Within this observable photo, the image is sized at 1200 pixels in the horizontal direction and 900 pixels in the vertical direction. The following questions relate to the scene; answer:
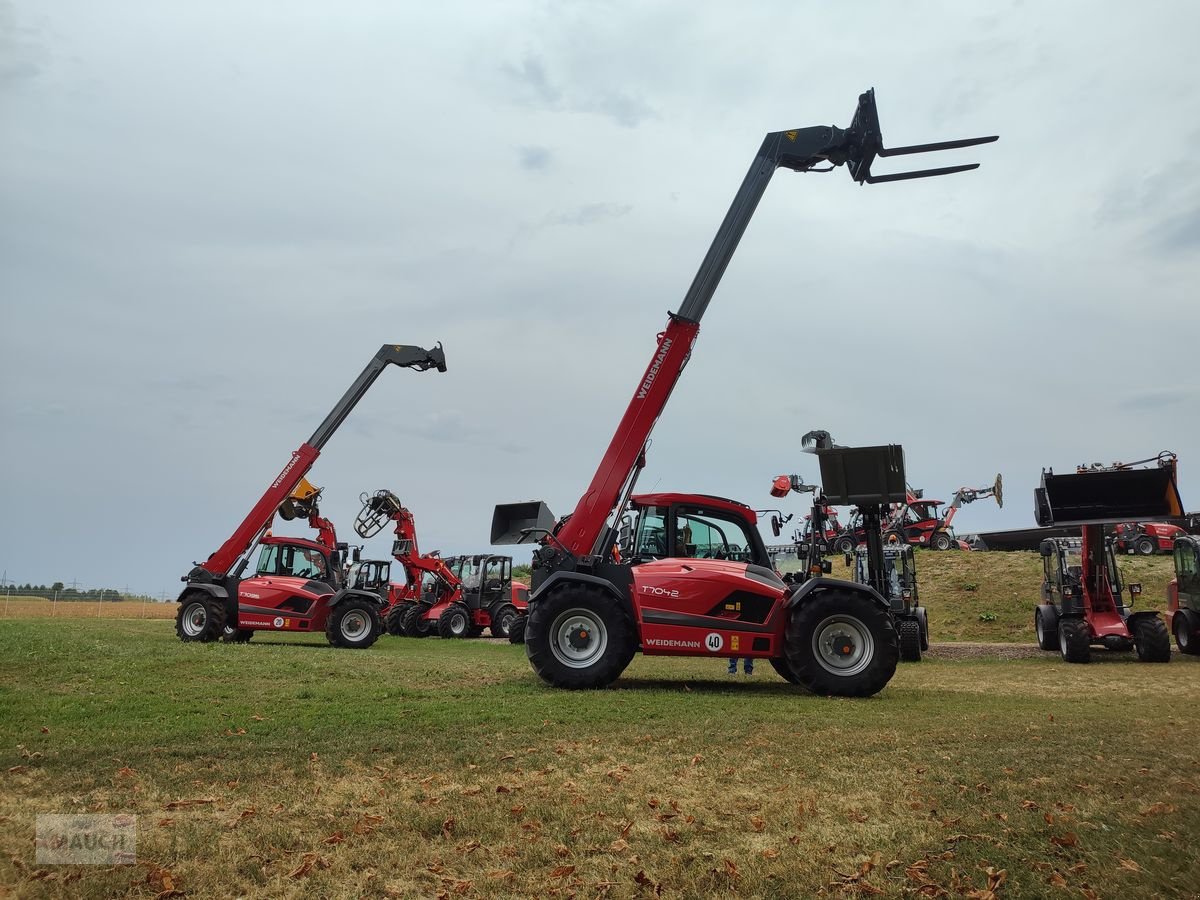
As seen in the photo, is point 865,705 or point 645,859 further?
point 865,705

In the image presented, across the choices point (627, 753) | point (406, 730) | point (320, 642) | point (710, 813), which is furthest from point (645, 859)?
point (320, 642)

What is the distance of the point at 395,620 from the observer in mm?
28500

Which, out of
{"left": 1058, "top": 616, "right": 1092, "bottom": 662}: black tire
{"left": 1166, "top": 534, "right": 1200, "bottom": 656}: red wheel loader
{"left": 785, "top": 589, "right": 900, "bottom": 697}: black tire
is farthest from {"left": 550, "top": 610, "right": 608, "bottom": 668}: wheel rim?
{"left": 1166, "top": 534, "right": 1200, "bottom": 656}: red wheel loader

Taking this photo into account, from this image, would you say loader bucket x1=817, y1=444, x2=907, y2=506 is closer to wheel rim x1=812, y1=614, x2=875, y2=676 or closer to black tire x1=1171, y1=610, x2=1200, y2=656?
black tire x1=1171, y1=610, x2=1200, y2=656

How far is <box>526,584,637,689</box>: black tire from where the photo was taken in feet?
34.8

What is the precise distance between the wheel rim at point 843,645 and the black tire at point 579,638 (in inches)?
87.7

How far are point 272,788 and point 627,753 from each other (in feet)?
8.28

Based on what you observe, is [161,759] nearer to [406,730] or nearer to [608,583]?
[406,730]

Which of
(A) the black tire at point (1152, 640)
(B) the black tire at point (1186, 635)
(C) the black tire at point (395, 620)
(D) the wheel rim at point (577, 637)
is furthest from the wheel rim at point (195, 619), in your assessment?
(B) the black tire at point (1186, 635)

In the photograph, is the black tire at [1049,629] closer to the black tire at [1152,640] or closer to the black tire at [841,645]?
the black tire at [1152,640]

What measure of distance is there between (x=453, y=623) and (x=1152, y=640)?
18.3 meters

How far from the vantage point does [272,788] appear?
545cm

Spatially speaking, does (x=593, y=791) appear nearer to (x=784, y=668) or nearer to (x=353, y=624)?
(x=784, y=668)

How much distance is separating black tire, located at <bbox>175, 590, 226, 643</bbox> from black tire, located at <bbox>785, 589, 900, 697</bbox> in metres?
13.6
